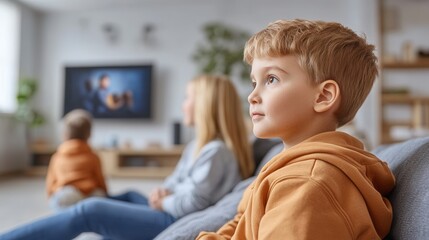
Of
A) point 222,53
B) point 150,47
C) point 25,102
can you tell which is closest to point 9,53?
point 25,102

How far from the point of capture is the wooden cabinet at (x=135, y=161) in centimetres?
532

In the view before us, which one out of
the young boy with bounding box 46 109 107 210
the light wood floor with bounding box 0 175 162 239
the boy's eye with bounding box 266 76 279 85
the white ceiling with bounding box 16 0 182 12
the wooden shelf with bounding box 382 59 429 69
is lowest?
the light wood floor with bounding box 0 175 162 239

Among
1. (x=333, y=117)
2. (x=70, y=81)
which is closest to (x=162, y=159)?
(x=70, y=81)

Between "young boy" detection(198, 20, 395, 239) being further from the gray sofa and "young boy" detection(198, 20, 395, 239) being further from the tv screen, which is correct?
the tv screen

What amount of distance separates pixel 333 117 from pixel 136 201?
146cm

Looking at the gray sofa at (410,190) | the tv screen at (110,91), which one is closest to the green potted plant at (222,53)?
the tv screen at (110,91)

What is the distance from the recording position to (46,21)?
6.14m

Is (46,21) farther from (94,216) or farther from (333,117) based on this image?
(333,117)

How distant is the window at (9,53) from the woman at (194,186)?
4.60 metres

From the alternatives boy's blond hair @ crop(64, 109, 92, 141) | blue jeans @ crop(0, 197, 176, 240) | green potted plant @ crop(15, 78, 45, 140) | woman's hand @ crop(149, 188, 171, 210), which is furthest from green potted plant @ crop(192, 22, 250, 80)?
blue jeans @ crop(0, 197, 176, 240)

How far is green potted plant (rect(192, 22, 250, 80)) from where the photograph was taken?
5.14m

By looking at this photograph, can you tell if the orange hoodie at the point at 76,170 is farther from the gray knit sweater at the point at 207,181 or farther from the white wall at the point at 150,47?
the white wall at the point at 150,47

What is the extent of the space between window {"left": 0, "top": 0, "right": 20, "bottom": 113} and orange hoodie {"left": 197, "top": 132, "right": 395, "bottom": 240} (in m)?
5.52

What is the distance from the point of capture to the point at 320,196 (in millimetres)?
533
